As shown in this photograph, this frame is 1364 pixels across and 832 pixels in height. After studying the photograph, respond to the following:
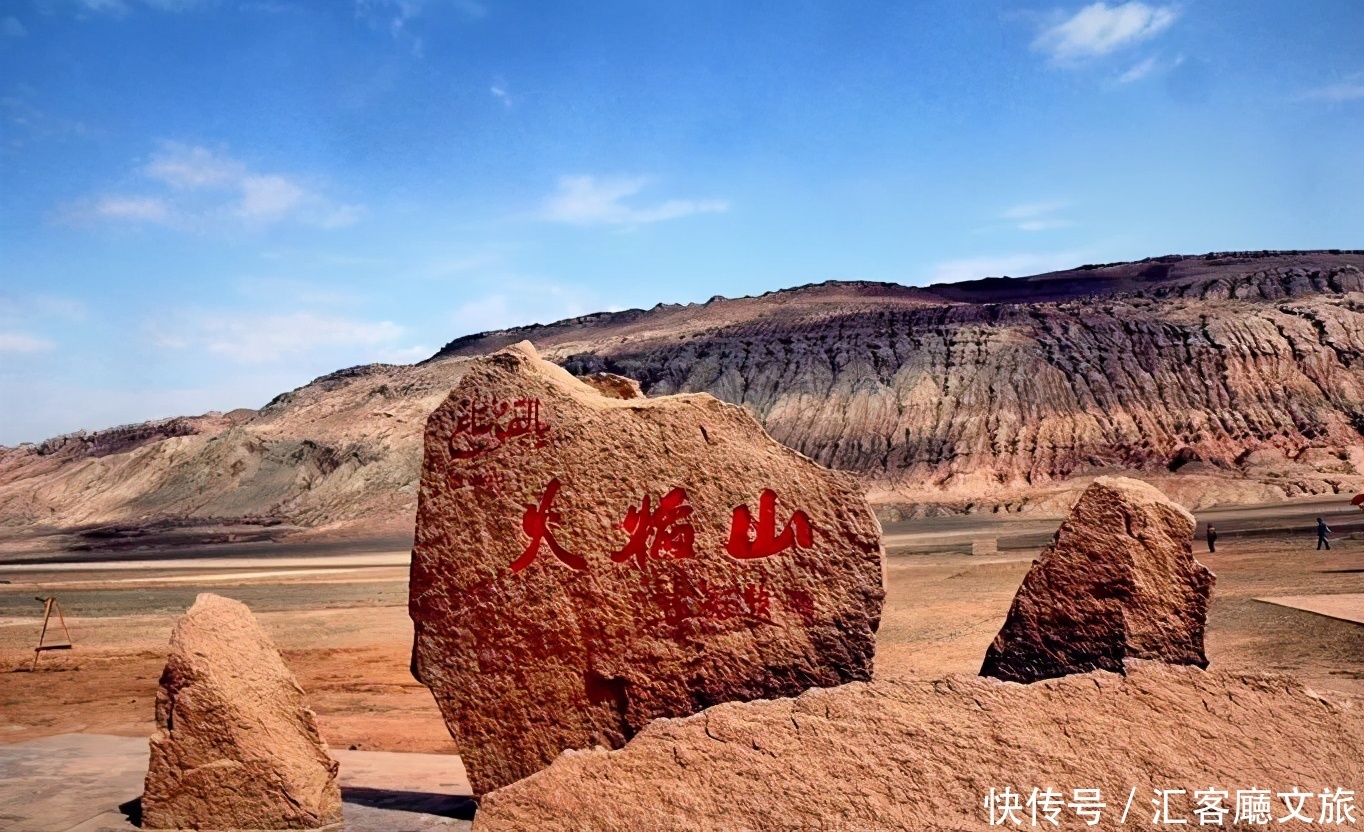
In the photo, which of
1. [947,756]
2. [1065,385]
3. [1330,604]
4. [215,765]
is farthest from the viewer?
[1065,385]

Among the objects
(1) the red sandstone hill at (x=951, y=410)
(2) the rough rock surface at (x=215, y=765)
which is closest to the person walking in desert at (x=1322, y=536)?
(1) the red sandstone hill at (x=951, y=410)

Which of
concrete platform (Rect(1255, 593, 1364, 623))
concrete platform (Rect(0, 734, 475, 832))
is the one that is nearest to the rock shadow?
concrete platform (Rect(0, 734, 475, 832))

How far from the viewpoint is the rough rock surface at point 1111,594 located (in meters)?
5.88

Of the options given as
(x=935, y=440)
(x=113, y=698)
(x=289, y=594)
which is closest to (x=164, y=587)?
(x=289, y=594)

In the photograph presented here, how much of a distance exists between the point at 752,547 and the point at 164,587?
2799cm

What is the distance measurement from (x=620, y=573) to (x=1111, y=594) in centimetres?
262

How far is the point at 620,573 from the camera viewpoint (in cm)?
603

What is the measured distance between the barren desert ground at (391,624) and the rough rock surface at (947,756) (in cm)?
61

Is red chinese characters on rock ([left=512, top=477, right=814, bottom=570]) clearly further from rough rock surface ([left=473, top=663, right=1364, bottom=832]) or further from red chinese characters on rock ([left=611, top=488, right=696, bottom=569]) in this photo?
rough rock surface ([left=473, top=663, right=1364, bottom=832])

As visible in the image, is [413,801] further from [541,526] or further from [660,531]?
[660,531]

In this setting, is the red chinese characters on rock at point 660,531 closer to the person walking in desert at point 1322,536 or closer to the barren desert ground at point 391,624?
the barren desert ground at point 391,624

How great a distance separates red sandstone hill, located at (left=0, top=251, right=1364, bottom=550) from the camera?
50500 mm

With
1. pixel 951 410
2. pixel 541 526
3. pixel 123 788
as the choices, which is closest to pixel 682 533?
pixel 541 526

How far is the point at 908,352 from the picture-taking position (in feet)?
203
